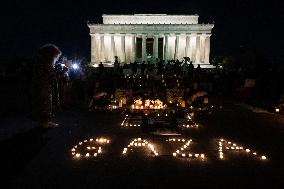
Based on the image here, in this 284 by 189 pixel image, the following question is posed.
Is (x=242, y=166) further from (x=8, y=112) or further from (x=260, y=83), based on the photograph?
(x=260, y=83)

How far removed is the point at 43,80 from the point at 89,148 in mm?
3738

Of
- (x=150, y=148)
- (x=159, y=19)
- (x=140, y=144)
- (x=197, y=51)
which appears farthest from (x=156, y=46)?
(x=150, y=148)

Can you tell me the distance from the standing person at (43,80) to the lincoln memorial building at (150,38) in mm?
55967

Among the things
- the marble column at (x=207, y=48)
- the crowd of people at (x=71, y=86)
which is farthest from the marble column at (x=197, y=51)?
the crowd of people at (x=71, y=86)

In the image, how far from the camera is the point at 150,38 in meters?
72.6

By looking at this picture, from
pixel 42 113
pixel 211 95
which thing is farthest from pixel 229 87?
pixel 42 113

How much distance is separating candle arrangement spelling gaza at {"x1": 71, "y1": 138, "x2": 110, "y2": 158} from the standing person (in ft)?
8.13

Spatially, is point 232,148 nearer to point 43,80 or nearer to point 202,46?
point 43,80

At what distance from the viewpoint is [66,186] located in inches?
266

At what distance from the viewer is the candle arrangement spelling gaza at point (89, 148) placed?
9227mm

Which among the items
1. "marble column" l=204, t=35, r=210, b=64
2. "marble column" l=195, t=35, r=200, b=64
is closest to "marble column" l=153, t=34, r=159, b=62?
"marble column" l=195, t=35, r=200, b=64

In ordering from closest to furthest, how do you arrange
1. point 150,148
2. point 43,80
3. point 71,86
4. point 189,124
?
1. point 150,148
2. point 43,80
3. point 189,124
4. point 71,86

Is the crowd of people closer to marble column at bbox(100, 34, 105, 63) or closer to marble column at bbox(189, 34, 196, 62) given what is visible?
marble column at bbox(100, 34, 105, 63)

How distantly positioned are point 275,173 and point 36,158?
15.9 ft
